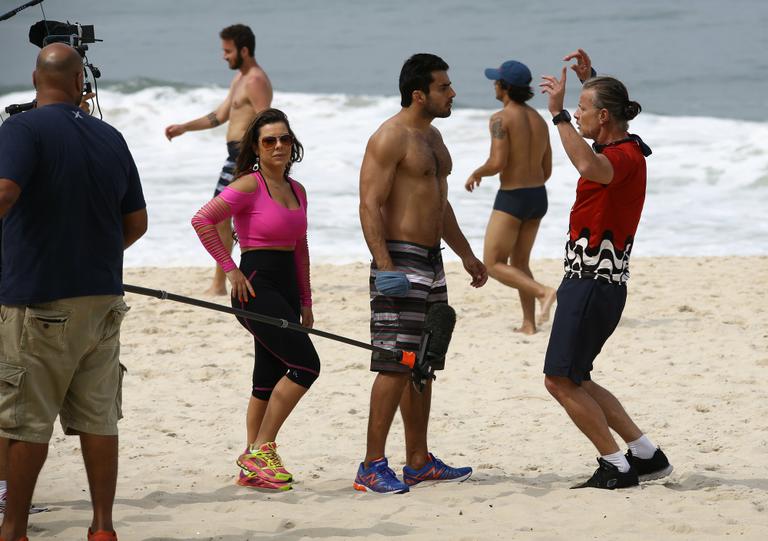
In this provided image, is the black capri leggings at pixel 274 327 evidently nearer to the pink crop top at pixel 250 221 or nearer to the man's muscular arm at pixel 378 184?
the pink crop top at pixel 250 221

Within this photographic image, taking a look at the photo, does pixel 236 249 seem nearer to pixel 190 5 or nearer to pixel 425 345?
pixel 425 345

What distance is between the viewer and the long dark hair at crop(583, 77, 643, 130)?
477cm

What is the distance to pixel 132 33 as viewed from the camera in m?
37.4

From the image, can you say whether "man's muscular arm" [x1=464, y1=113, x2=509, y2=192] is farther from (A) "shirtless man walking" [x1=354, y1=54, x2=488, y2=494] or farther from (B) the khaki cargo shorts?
(B) the khaki cargo shorts

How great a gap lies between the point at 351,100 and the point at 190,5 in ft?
59.6

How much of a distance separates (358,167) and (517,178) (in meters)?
9.95

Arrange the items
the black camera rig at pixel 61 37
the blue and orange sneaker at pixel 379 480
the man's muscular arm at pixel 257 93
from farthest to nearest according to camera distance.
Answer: the man's muscular arm at pixel 257 93, the blue and orange sneaker at pixel 379 480, the black camera rig at pixel 61 37

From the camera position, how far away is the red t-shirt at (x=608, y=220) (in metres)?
4.75

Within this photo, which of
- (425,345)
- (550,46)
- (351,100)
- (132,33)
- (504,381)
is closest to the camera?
(425,345)

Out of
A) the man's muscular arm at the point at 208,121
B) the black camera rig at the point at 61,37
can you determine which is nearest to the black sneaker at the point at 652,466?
the black camera rig at the point at 61,37

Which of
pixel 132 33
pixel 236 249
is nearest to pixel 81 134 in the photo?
pixel 236 249

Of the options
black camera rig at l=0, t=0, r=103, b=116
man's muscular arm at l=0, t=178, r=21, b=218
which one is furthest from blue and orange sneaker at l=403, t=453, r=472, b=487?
man's muscular arm at l=0, t=178, r=21, b=218

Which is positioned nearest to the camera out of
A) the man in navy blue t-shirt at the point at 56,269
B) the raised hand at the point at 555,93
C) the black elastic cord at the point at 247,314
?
the man in navy blue t-shirt at the point at 56,269

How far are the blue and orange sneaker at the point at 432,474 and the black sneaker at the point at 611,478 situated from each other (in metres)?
0.63
